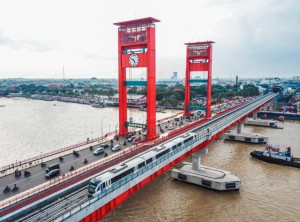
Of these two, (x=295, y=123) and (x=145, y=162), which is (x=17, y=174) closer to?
(x=145, y=162)

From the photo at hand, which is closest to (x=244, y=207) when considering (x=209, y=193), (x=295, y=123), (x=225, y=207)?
(x=225, y=207)

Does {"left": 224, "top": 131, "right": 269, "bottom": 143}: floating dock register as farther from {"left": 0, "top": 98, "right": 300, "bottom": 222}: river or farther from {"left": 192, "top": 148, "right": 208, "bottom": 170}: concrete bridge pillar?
{"left": 192, "top": 148, "right": 208, "bottom": 170}: concrete bridge pillar

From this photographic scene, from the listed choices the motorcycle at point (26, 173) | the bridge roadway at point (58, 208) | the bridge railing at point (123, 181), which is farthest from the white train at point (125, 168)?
the motorcycle at point (26, 173)

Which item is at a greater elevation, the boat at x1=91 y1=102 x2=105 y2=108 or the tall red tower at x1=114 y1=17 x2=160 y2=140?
the tall red tower at x1=114 y1=17 x2=160 y2=140

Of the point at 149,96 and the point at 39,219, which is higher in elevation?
the point at 149,96

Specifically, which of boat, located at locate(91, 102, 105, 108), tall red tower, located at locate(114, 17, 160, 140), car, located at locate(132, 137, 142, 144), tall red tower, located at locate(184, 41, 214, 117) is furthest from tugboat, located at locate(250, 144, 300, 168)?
boat, located at locate(91, 102, 105, 108)

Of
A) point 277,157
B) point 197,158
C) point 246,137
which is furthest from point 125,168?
point 246,137
